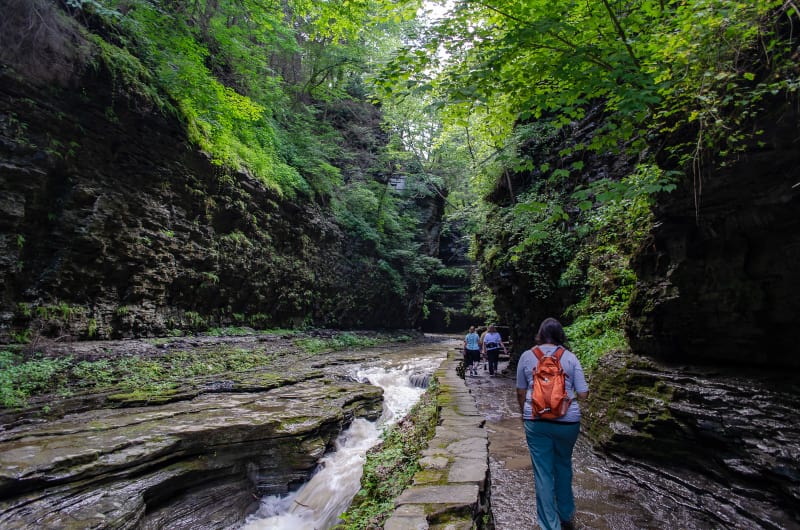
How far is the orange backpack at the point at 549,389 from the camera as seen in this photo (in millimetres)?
3074

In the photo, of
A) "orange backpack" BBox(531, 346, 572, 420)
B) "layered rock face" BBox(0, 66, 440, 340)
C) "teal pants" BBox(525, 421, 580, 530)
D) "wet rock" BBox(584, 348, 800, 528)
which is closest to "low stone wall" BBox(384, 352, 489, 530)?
"teal pants" BBox(525, 421, 580, 530)

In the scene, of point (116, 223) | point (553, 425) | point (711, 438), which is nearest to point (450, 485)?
point (553, 425)

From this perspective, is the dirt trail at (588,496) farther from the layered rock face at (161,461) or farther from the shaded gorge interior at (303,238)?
the layered rock face at (161,461)

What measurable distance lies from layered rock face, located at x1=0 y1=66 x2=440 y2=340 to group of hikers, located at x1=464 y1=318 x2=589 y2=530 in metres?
9.63

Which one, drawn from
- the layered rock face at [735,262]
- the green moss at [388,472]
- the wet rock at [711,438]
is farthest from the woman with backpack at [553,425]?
the layered rock face at [735,262]

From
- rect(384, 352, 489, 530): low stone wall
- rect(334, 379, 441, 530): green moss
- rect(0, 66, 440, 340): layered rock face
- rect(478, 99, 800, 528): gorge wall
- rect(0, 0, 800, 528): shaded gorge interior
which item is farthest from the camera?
rect(0, 66, 440, 340): layered rock face

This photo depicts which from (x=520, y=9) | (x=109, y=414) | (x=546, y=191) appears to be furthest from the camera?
(x=546, y=191)

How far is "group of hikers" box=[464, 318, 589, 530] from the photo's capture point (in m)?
3.10

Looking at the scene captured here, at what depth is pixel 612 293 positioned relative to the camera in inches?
294

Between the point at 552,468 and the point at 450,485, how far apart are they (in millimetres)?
904

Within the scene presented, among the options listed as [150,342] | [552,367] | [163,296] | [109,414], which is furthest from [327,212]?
[552,367]

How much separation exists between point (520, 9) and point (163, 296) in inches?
430

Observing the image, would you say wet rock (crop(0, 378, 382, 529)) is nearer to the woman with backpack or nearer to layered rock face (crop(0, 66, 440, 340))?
layered rock face (crop(0, 66, 440, 340))

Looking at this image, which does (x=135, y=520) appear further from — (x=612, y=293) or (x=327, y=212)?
(x=327, y=212)
